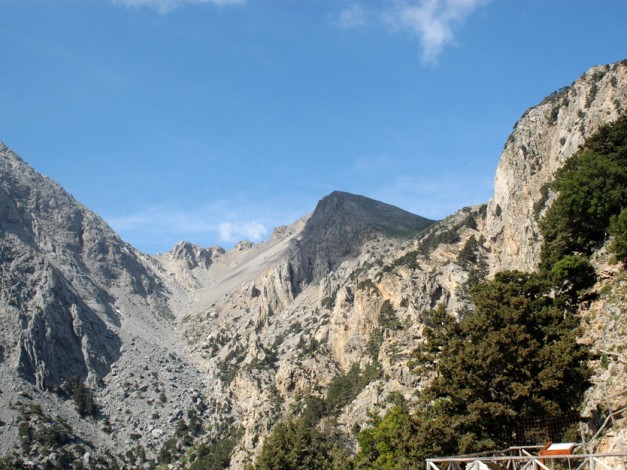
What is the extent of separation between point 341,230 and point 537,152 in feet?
255

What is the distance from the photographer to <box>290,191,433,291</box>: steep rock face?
137 meters

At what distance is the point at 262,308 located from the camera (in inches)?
5399

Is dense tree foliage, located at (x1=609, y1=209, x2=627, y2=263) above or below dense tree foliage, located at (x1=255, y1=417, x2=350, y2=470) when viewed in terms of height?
above

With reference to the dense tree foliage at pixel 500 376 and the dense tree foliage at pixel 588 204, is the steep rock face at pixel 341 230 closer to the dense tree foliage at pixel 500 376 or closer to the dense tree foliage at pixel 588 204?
the dense tree foliage at pixel 588 204

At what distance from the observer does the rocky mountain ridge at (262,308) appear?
6300 cm

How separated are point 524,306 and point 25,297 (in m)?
121

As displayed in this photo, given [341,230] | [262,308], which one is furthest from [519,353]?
[341,230]

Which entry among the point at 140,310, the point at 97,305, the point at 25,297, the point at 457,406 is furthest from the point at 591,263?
the point at 140,310

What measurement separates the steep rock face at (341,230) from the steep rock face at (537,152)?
55.8 metres

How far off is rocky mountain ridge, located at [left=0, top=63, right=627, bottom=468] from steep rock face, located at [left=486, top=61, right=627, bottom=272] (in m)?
0.26

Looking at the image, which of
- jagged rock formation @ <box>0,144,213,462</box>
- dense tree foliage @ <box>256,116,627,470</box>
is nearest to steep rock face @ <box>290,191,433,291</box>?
jagged rock formation @ <box>0,144,213,462</box>

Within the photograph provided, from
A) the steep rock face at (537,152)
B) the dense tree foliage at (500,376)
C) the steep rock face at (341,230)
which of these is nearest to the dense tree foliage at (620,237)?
the dense tree foliage at (500,376)

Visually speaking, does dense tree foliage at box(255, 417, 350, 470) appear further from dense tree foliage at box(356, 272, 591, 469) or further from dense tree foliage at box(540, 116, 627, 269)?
dense tree foliage at box(540, 116, 627, 269)

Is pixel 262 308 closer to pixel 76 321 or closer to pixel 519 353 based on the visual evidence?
pixel 76 321
